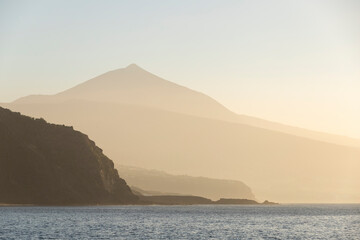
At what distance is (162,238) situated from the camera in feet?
373

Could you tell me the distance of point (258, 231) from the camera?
5271 inches

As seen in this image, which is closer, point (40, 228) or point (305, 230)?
point (40, 228)

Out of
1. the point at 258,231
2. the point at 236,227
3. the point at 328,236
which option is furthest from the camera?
the point at 236,227

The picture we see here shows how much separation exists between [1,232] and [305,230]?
57163mm

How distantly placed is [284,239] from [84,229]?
35364 mm

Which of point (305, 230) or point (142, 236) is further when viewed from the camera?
point (305, 230)

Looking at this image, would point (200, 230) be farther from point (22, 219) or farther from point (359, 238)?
point (22, 219)

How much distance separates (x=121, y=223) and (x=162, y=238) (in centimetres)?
3675

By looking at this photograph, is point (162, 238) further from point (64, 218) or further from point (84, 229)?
point (64, 218)

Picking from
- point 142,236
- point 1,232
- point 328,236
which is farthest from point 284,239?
point 1,232

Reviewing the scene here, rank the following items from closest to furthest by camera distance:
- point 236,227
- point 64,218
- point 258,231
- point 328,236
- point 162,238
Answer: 1. point 162,238
2. point 328,236
3. point 258,231
4. point 236,227
5. point 64,218

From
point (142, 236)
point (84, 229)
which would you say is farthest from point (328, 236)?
point (84, 229)

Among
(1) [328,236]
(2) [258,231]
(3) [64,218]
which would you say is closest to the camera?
(1) [328,236]

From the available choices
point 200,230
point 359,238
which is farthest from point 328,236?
point 200,230
